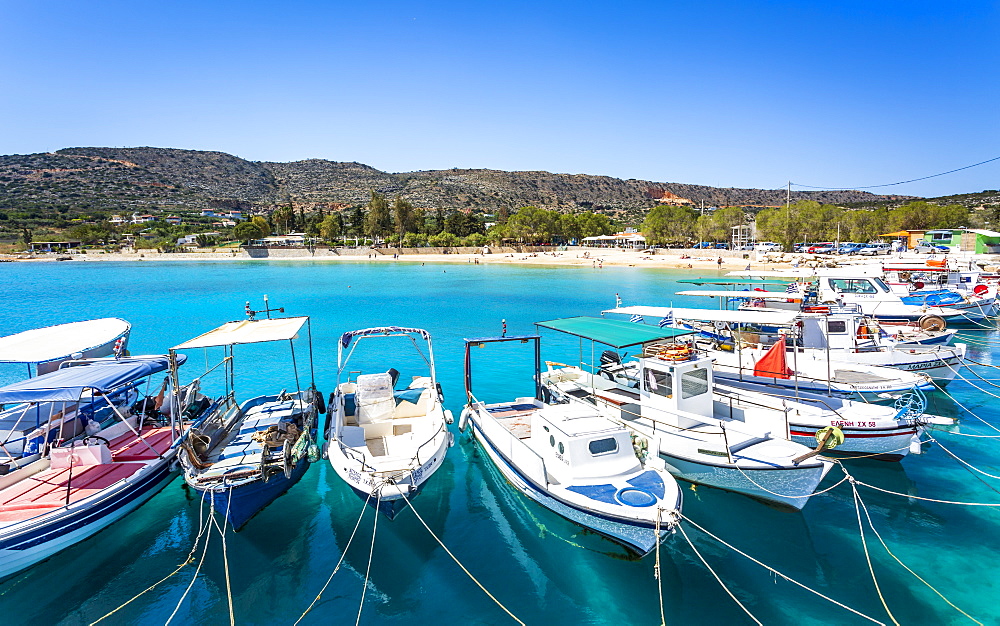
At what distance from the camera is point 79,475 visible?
11.3 m

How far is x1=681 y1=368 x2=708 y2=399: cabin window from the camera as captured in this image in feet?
43.1

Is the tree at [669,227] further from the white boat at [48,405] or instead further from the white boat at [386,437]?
the white boat at [48,405]

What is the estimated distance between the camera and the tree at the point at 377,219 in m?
127

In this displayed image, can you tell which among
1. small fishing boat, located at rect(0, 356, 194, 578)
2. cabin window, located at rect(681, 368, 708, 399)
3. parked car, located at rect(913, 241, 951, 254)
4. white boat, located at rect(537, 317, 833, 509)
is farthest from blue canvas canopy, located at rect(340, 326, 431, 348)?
parked car, located at rect(913, 241, 951, 254)

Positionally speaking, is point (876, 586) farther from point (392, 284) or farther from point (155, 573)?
point (392, 284)

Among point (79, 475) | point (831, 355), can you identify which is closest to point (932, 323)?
point (831, 355)

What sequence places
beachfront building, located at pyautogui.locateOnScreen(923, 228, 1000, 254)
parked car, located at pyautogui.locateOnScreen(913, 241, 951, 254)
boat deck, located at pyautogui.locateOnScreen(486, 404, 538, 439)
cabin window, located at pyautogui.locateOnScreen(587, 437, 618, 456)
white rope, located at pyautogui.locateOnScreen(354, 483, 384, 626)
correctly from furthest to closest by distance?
1. beachfront building, located at pyautogui.locateOnScreen(923, 228, 1000, 254)
2. parked car, located at pyautogui.locateOnScreen(913, 241, 951, 254)
3. boat deck, located at pyautogui.locateOnScreen(486, 404, 538, 439)
4. cabin window, located at pyautogui.locateOnScreen(587, 437, 618, 456)
5. white rope, located at pyautogui.locateOnScreen(354, 483, 384, 626)

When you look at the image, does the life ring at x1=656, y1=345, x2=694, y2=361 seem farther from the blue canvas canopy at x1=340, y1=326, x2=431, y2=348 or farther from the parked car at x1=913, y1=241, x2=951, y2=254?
the parked car at x1=913, y1=241, x2=951, y2=254

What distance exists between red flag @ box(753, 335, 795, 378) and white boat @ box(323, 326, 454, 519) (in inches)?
399

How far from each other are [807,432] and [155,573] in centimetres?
1456

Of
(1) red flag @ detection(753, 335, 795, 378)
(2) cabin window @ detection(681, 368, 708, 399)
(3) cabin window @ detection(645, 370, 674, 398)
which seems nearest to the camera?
(2) cabin window @ detection(681, 368, 708, 399)

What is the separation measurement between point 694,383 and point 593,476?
430 cm

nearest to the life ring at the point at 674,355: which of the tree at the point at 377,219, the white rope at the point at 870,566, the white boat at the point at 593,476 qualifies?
the white boat at the point at 593,476

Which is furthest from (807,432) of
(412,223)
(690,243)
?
(412,223)
